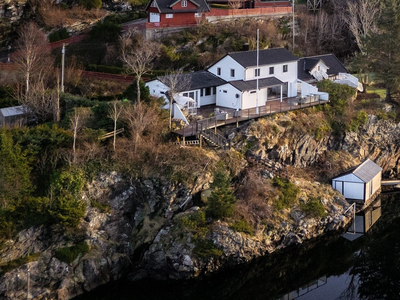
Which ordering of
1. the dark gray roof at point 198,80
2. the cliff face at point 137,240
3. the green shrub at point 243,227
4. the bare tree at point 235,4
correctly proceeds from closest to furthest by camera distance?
the cliff face at point 137,240
the green shrub at point 243,227
the dark gray roof at point 198,80
the bare tree at point 235,4

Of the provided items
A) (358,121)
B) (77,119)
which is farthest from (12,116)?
(358,121)

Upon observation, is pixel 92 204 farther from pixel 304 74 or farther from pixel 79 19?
pixel 79 19

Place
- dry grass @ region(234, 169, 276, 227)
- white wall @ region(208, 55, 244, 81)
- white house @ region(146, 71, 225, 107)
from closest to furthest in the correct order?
dry grass @ region(234, 169, 276, 227) → white house @ region(146, 71, 225, 107) → white wall @ region(208, 55, 244, 81)

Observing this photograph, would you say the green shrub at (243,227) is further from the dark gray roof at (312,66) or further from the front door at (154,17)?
the front door at (154,17)

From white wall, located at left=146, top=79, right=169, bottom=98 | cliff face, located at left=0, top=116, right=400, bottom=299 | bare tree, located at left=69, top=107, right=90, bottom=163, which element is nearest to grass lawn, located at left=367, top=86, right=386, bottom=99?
cliff face, located at left=0, top=116, right=400, bottom=299

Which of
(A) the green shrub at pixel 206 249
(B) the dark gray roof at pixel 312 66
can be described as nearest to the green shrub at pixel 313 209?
(A) the green shrub at pixel 206 249

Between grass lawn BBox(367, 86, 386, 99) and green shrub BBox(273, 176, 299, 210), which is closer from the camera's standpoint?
green shrub BBox(273, 176, 299, 210)

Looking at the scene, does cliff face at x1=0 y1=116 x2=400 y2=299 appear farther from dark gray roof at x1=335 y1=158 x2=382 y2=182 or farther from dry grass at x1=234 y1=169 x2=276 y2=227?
dark gray roof at x1=335 y1=158 x2=382 y2=182
